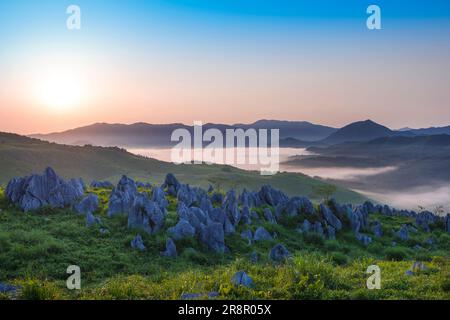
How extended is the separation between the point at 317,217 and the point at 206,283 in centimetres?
1718

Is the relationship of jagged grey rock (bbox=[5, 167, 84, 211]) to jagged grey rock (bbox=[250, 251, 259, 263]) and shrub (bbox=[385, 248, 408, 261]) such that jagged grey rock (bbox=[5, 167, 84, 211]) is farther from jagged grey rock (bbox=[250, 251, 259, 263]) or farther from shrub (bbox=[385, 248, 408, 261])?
shrub (bbox=[385, 248, 408, 261])

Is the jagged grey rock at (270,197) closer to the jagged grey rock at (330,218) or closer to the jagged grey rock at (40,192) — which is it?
the jagged grey rock at (330,218)

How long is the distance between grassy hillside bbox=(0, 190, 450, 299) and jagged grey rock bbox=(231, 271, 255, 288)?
0.21 metres

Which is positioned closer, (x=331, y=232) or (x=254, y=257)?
(x=254, y=257)

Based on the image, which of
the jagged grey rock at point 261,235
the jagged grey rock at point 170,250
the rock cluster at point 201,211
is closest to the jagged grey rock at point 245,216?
the rock cluster at point 201,211

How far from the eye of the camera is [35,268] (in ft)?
50.5

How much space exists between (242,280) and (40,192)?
17.2 meters

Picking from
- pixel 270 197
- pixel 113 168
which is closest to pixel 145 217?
pixel 270 197

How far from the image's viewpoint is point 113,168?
99750 millimetres

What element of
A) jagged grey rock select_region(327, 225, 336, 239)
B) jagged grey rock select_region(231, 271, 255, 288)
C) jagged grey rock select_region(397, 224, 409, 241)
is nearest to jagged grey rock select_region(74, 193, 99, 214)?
jagged grey rock select_region(231, 271, 255, 288)

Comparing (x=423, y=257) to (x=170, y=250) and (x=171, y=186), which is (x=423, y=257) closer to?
(x=170, y=250)

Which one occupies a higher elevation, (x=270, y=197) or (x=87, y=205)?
(x=87, y=205)

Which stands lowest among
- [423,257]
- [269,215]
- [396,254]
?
[423,257]
